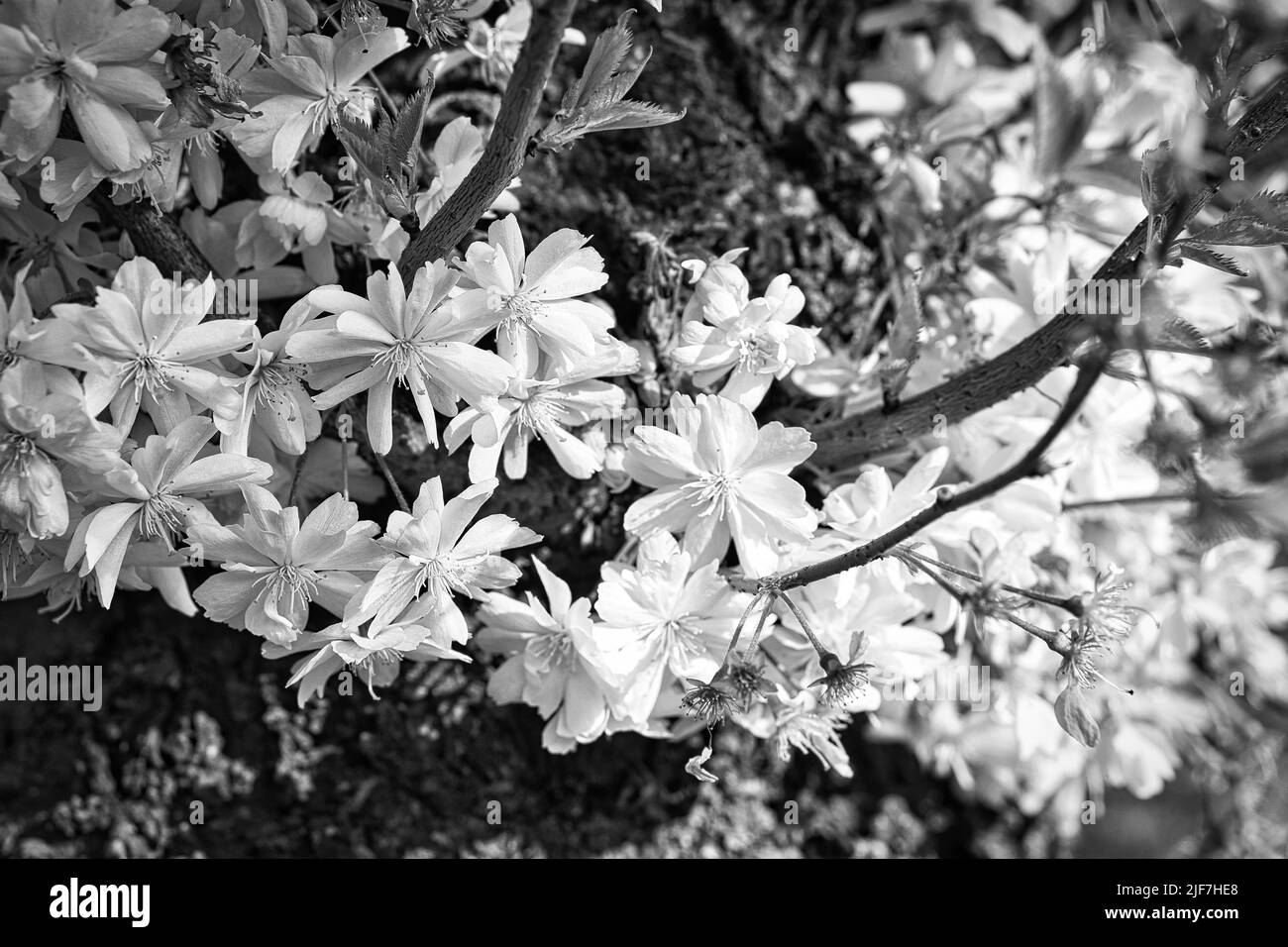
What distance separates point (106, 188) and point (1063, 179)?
911 millimetres

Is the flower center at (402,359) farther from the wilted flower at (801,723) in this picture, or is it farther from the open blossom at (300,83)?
the wilted flower at (801,723)

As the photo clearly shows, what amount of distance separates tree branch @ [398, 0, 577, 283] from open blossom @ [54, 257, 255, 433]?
14 centimetres

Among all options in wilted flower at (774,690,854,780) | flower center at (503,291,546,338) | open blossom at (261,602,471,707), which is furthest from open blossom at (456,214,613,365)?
wilted flower at (774,690,854,780)

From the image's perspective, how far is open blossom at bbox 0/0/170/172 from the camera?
0.63 metres

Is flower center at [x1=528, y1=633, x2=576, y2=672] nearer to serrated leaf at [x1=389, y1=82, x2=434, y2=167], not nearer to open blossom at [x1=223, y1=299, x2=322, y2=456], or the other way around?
open blossom at [x1=223, y1=299, x2=322, y2=456]

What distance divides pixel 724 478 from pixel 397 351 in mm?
261

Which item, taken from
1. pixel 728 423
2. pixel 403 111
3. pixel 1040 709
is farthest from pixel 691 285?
pixel 1040 709

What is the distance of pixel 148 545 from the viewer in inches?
28.6

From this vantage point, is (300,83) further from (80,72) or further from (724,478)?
(724,478)

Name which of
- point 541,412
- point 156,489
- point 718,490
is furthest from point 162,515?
point 718,490

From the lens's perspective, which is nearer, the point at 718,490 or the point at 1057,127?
the point at 1057,127

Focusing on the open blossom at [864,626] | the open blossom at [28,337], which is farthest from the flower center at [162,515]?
the open blossom at [864,626]

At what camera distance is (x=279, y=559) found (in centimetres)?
70

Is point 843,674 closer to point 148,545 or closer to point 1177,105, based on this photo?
point 148,545
